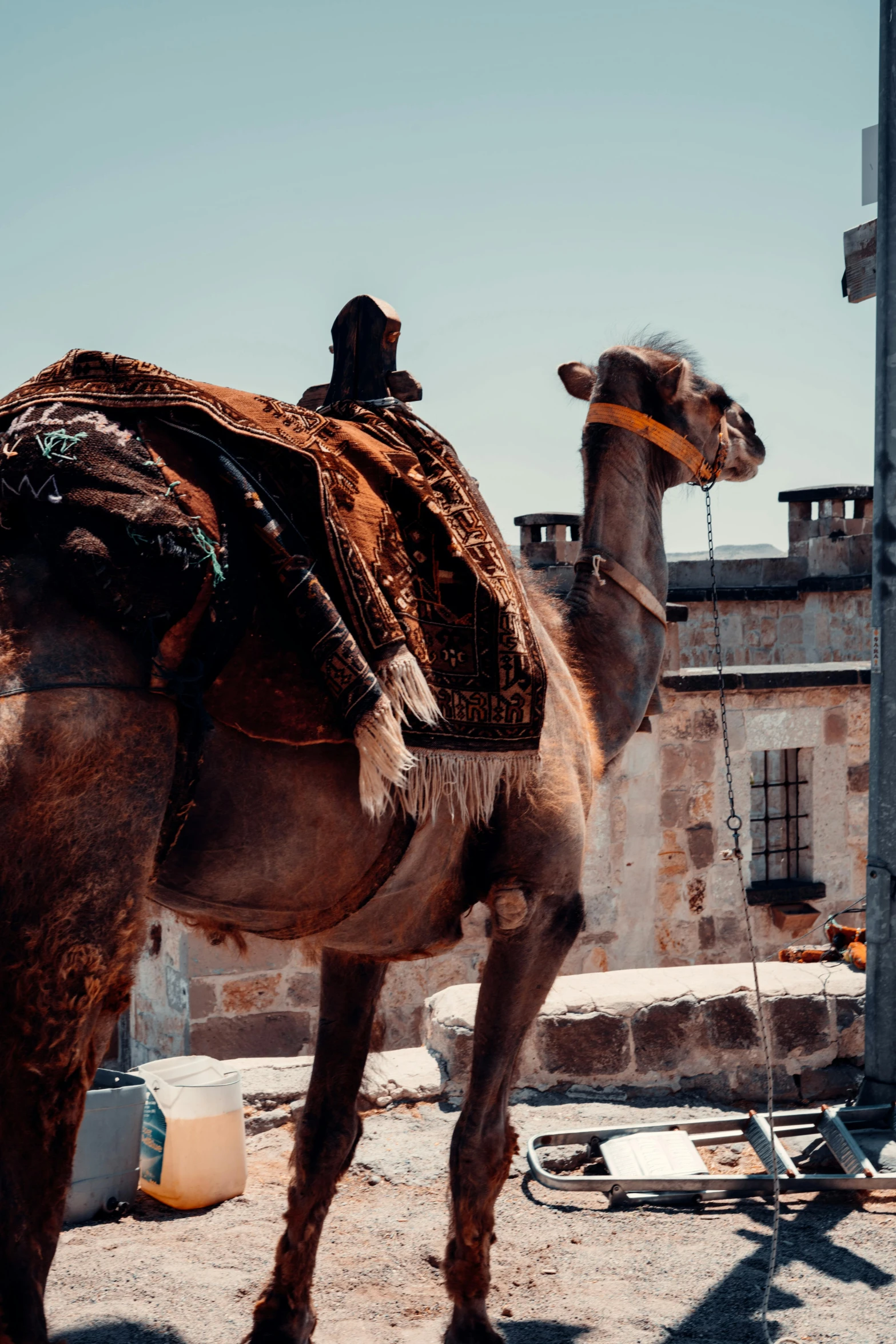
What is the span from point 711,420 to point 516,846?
6.18ft

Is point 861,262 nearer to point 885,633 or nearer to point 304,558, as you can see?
point 885,633

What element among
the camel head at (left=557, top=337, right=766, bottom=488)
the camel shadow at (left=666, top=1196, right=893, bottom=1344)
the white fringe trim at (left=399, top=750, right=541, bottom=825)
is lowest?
the camel shadow at (left=666, top=1196, right=893, bottom=1344)

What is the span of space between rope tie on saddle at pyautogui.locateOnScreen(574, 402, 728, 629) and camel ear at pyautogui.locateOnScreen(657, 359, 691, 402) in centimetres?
9

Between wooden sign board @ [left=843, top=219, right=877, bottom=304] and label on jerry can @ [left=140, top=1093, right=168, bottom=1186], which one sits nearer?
label on jerry can @ [left=140, top=1093, right=168, bottom=1186]

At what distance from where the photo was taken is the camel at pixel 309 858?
225 cm

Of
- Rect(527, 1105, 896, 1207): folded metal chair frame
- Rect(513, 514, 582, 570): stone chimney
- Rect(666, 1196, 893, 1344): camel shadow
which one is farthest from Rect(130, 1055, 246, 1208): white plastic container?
Rect(513, 514, 582, 570): stone chimney

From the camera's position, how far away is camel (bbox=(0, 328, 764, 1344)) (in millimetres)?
2252

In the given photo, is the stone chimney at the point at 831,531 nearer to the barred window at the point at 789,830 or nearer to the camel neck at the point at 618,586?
the barred window at the point at 789,830

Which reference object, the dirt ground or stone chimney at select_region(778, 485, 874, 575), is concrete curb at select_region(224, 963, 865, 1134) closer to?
the dirt ground

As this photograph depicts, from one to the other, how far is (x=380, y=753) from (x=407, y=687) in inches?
7.2

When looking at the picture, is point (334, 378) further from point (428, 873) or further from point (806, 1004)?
point (806, 1004)

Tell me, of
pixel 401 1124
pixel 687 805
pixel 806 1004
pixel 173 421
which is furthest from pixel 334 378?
pixel 687 805

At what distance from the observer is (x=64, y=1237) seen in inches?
163

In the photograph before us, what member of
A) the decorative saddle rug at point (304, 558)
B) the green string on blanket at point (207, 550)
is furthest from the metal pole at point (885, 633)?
the green string on blanket at point (207, 550)
